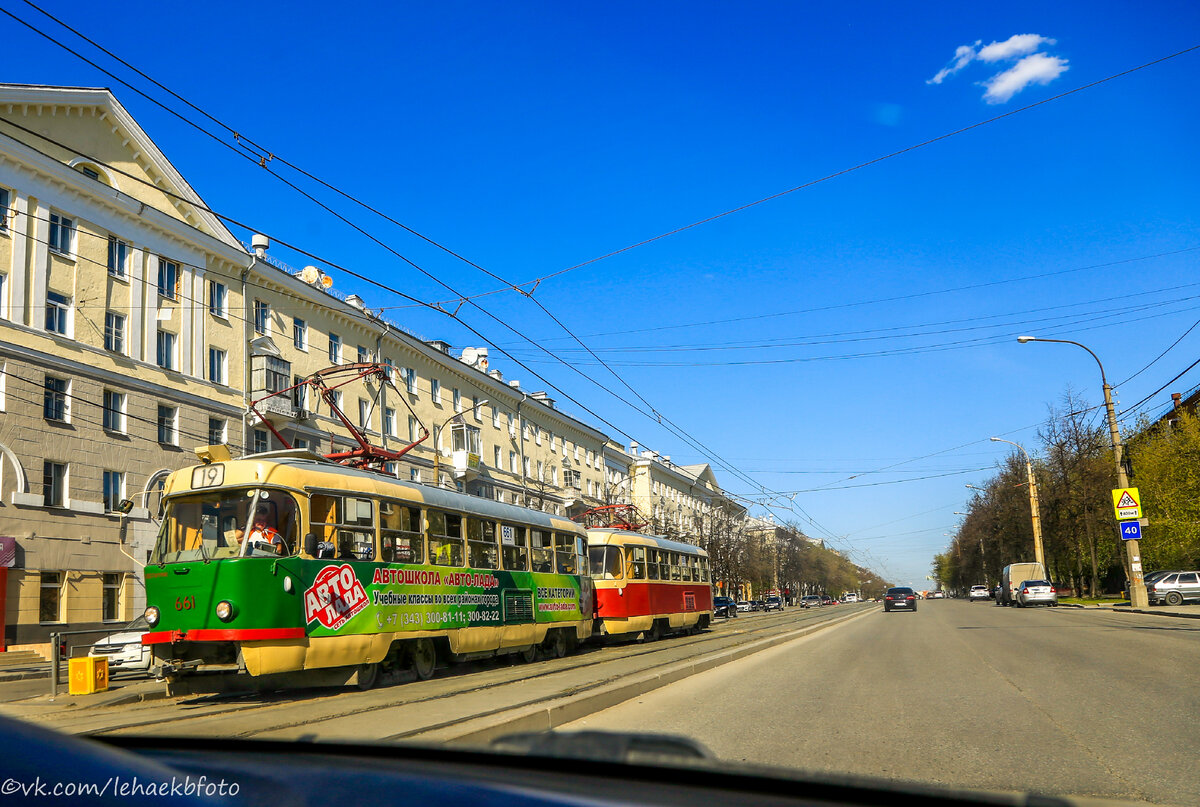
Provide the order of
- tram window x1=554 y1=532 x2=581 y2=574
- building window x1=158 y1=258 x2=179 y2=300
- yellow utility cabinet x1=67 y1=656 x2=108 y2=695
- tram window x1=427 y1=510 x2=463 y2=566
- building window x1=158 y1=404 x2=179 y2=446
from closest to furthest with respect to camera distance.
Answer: yellow utility cabinet x1=67 y1=656 x2=108 y2=695 → tram window x1=427 y1=510 x2=463 y2=566 → tram window x1=554 y1=532 x2=581 y2=574 → building window x1=158 y1=404 x2=179 y2=446 → building window x1=158 y1=258 x2=179 y2=300

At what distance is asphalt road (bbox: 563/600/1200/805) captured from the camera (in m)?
6.38

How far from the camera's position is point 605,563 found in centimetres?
2455

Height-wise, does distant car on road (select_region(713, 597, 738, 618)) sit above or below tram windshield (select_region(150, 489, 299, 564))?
below

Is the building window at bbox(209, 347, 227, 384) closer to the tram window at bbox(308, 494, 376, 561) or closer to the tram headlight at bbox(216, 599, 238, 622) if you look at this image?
the tram window at bbox(308, 494, 376, 561)

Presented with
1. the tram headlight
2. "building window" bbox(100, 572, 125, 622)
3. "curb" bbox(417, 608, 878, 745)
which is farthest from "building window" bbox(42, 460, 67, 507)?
"curb" bbox(417, 608, 878, 745)

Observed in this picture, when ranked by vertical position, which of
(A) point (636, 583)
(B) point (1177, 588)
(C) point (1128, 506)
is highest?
(C) point (1128, 506)

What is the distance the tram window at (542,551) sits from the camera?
1936 cm

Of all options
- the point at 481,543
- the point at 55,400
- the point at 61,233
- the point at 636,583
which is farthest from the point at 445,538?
the point at 61,233

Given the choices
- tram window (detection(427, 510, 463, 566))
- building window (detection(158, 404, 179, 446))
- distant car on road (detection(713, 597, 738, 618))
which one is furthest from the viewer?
distant car on road (detection(713, 597, 738, 618))

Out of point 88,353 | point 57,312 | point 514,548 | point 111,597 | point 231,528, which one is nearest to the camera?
point 231,528

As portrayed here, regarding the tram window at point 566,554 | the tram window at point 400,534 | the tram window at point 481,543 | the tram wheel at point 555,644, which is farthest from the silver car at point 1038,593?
the tram window at point 400,534

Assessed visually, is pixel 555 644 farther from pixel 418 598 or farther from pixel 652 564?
pixel 652 564

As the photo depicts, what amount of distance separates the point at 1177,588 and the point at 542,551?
3254 cm

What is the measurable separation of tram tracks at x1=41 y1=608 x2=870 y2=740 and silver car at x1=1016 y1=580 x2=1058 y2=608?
37.5 m
